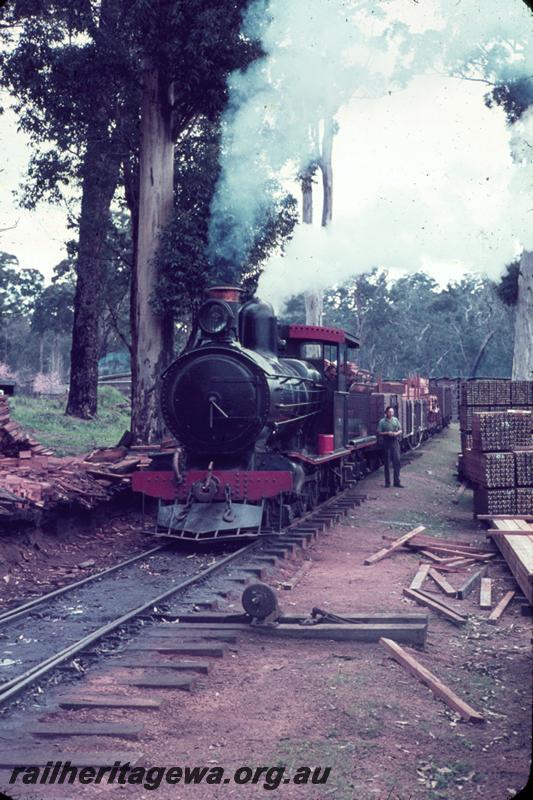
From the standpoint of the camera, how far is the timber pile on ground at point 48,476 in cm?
1028

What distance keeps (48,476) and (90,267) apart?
1366cm

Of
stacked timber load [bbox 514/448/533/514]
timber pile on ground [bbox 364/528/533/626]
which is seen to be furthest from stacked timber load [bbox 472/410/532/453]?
timber pile on ground [bbox 364/528/533/626]

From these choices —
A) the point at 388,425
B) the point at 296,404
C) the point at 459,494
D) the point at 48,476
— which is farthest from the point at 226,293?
the point at 459,494

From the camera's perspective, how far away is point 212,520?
10227 mm

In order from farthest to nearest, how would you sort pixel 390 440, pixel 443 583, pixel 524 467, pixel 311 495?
1. pixel 390 440
2. pixel 311 495
3. pixel 524 467
4. pixel 443 583

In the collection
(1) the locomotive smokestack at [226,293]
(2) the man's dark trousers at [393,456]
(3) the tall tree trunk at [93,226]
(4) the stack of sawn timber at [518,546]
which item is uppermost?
(3) the tall tree trunk at [93,226]

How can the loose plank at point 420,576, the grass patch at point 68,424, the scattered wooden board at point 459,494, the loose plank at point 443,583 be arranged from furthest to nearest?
1. the grass patch at point 68,424
2. the scattered wooden board at point 459,494
3. the loose plank at point 420,576
4. the loose plank at point 443,583

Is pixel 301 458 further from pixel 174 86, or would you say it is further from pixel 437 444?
pixel 437 444

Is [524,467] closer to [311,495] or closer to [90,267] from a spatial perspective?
[311,495]

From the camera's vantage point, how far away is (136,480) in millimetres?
10688

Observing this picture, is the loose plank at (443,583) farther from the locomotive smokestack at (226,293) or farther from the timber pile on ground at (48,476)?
the timber pile on ground at (48,476)

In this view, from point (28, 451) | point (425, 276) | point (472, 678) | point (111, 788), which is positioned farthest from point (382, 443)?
point (425, 276)

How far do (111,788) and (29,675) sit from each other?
173 centimetres

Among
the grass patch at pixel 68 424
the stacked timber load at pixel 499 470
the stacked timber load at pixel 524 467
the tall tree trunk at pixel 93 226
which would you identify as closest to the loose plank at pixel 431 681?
the stacked timber load at pixel 499 470
